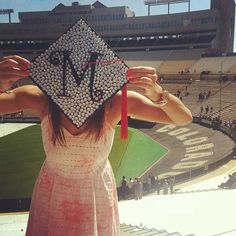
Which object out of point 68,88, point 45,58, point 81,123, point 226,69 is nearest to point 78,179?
→ point 81,123

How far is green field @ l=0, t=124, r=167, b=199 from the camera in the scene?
23.3 ft

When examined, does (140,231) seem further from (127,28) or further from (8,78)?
(127,28)

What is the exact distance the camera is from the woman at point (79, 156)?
5.44ft

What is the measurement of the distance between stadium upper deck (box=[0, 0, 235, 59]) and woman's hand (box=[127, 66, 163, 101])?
0.39 m

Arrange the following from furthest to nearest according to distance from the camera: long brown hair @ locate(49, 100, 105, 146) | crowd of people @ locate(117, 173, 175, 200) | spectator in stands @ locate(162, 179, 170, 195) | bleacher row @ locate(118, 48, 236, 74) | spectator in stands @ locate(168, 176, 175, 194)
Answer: bleacher row @ locate(118, 48, 236, 74) → spectator in stands @ locate(168, 176, 175, 194) → spectator in stands @ locate(162, 179, 170, 195) → crowd of people @ locate(117, 173, 175, 200) → long brown hair @ locate(49, 100, 105, 146)

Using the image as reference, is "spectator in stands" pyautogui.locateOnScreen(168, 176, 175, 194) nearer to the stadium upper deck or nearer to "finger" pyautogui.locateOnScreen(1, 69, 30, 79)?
the stadium upper deck

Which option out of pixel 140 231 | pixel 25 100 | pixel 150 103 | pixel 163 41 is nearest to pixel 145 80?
pixel 150 103

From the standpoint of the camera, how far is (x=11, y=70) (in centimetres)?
154

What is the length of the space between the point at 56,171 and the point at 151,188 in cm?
443

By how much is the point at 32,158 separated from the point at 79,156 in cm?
705

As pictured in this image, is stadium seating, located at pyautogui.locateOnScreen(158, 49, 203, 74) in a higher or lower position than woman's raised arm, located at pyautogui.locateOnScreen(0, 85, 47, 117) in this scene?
lower

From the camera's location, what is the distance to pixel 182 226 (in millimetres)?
3385

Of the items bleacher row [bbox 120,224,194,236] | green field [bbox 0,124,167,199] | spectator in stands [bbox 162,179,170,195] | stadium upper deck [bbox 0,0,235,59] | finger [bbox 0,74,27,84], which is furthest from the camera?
green field [bbox 0,124,167,199]

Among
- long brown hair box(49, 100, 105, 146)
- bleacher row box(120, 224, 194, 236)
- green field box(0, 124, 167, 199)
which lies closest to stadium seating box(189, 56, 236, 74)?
green field box(0, 124, 167, 199)
